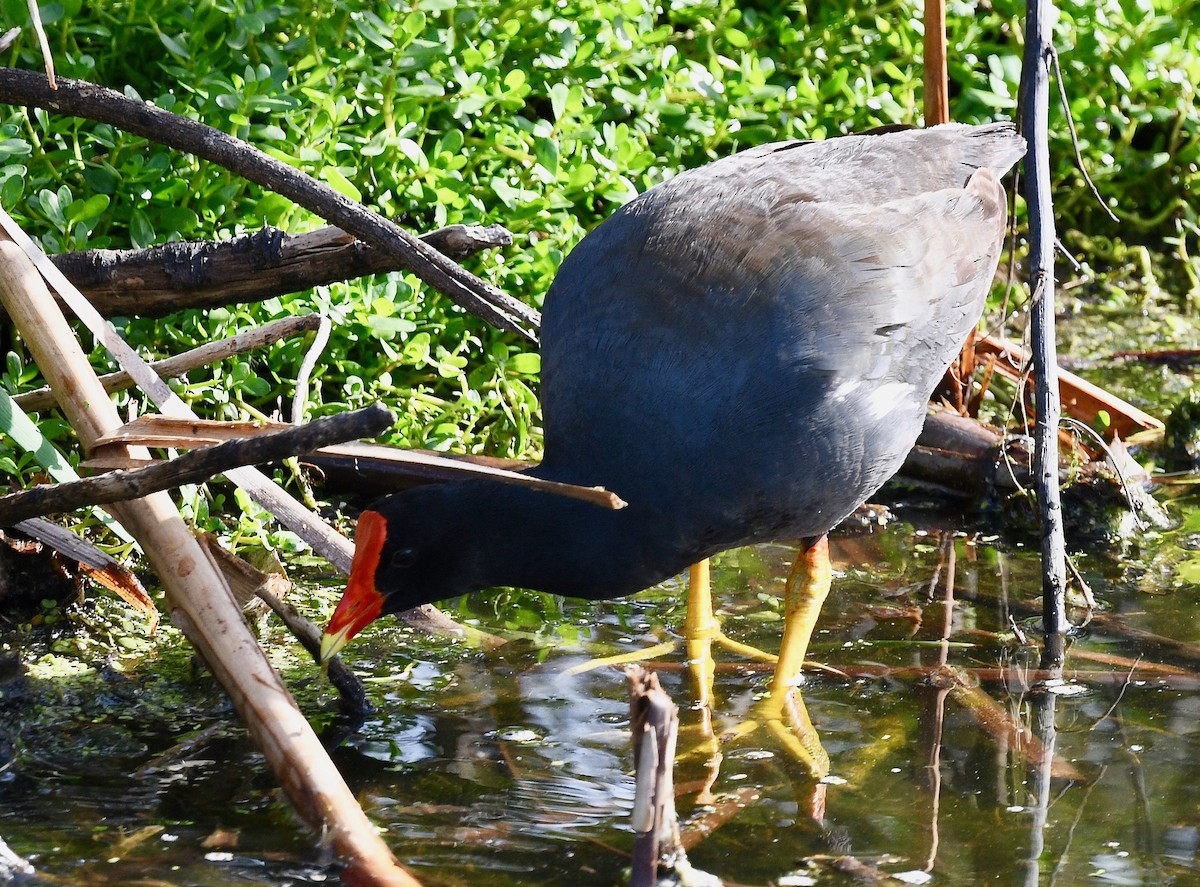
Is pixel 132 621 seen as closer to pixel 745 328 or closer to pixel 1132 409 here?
pixel 745 328

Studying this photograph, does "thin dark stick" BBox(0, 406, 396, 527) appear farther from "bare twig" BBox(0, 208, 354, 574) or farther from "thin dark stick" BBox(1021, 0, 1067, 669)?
"thin dark stick" BBox(1021, 0, 1067, 669)

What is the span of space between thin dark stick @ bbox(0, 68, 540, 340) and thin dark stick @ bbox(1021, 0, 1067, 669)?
3.98 ft

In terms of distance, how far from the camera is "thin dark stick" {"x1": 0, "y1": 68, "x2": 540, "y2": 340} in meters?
3.26

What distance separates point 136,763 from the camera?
276cm

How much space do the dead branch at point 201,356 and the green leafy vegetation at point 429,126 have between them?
4.7 inches

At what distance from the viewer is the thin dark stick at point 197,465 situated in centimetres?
210

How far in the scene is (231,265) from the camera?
11.0 ft

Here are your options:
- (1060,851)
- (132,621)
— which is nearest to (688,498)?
(1060,851)

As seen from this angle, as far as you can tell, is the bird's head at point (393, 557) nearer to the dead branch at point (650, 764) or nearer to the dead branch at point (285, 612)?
the dead branch at point (285, 612)

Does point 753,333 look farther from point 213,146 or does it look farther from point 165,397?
point 213,146

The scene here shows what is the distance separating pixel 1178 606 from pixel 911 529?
31.9 inches

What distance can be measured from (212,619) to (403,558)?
0.41 metres

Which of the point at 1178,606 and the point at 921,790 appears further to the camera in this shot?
the point at 1178,606

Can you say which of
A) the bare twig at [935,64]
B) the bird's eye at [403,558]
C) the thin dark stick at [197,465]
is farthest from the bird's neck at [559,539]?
the bare twig at [935,64]
